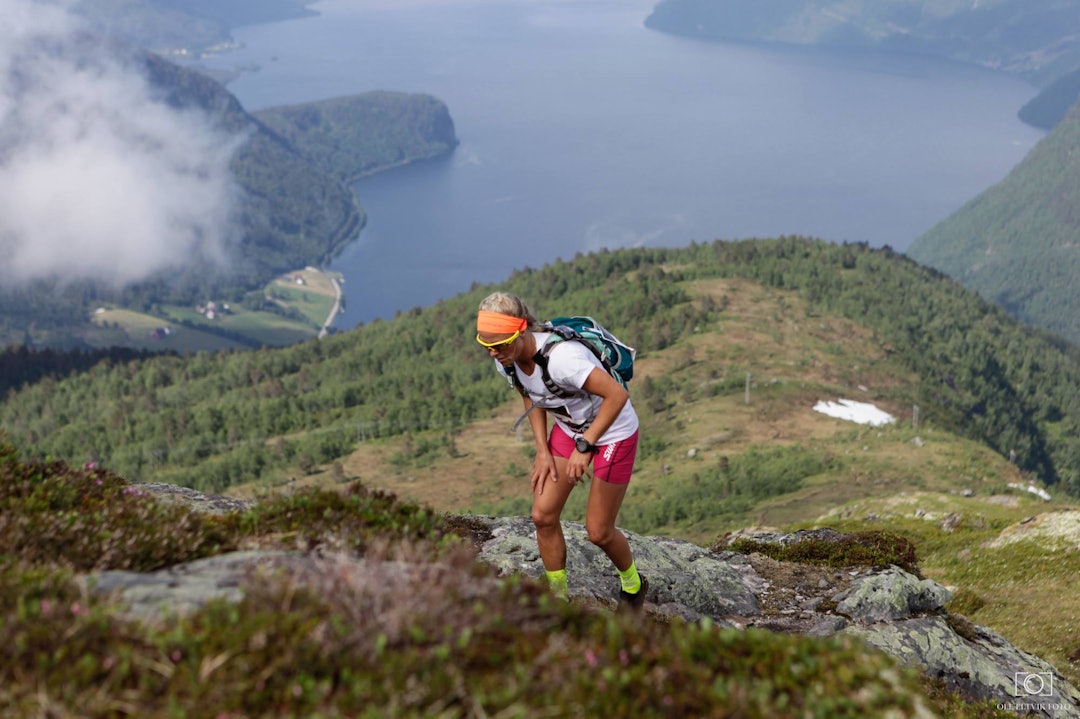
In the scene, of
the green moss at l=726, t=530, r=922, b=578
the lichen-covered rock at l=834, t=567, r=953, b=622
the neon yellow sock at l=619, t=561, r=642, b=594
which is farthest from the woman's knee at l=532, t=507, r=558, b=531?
the green moss at l=726, t=530, r=922, b=578

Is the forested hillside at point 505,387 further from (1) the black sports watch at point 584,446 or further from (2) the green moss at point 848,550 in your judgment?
(1) the black sports watch at point 584,446

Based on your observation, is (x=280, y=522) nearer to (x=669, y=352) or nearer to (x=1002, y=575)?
(x=1002, y=575)

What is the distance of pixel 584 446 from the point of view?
369 inches

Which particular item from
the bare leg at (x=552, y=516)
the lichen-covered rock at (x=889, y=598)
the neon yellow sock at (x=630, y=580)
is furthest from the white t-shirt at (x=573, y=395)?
the lichen-covered rock at (x=889, y=598)

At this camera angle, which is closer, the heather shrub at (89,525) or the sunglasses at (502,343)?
the heather shrub at (89,525)

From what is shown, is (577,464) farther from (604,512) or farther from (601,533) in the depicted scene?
(601,533)

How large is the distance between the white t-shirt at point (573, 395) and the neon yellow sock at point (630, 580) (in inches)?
75.3

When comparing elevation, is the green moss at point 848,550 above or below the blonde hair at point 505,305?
below

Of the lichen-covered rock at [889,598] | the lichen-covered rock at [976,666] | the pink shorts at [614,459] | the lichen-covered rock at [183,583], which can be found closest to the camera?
the lichen-covered rock at [183,583]

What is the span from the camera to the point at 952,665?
11852 millimetres

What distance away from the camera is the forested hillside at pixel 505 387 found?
120m

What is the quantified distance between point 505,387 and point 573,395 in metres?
115

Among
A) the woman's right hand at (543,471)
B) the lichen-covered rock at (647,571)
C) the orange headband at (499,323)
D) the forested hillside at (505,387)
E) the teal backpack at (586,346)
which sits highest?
the orange headband at (499,323)

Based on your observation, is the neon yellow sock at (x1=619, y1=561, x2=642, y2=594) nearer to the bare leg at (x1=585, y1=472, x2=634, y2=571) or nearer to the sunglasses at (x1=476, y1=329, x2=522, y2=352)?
the bare leg at (x1=585, y1=472, x2=634, y2=571)
